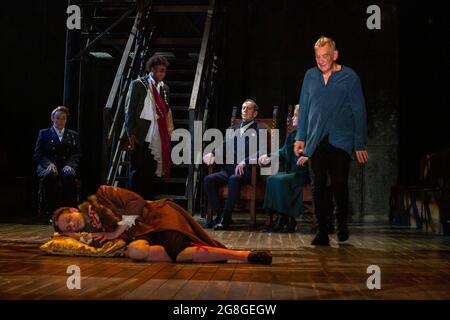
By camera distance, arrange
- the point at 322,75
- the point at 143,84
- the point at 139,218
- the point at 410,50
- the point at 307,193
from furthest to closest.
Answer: the point at 410,50 < the point at 307,193 < the point at 143,84 < the point at 322,75 < the point at 139,218

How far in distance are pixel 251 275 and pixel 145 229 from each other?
34.2 inches

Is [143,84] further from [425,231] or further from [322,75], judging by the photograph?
[425,231]

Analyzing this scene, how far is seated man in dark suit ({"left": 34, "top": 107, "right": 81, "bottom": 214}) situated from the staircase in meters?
0.45

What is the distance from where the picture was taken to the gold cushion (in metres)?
3.79

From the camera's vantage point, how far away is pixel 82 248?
381cm

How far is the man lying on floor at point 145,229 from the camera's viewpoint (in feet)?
11.5

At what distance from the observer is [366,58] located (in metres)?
8.39

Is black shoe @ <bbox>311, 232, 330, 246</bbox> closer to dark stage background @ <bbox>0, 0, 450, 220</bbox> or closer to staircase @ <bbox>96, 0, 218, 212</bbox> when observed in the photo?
staircase @ <bbox>96, 0, 218, 212</bbox>

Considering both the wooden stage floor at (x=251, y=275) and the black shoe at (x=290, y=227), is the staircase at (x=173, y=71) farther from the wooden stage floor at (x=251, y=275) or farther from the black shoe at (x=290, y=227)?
the wooden stage floor at (x=251, y=275)

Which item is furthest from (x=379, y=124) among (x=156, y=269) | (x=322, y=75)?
(x=156, y=269)

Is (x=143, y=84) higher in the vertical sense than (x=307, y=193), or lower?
higher


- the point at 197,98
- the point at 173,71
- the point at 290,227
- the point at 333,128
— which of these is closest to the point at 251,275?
the point at 333,128

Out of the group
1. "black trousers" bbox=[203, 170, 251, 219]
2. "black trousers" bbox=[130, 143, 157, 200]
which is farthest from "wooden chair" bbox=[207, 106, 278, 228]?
"black trousers" bbox=[130, 143, 157, 200]

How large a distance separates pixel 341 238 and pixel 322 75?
4.34 feet
